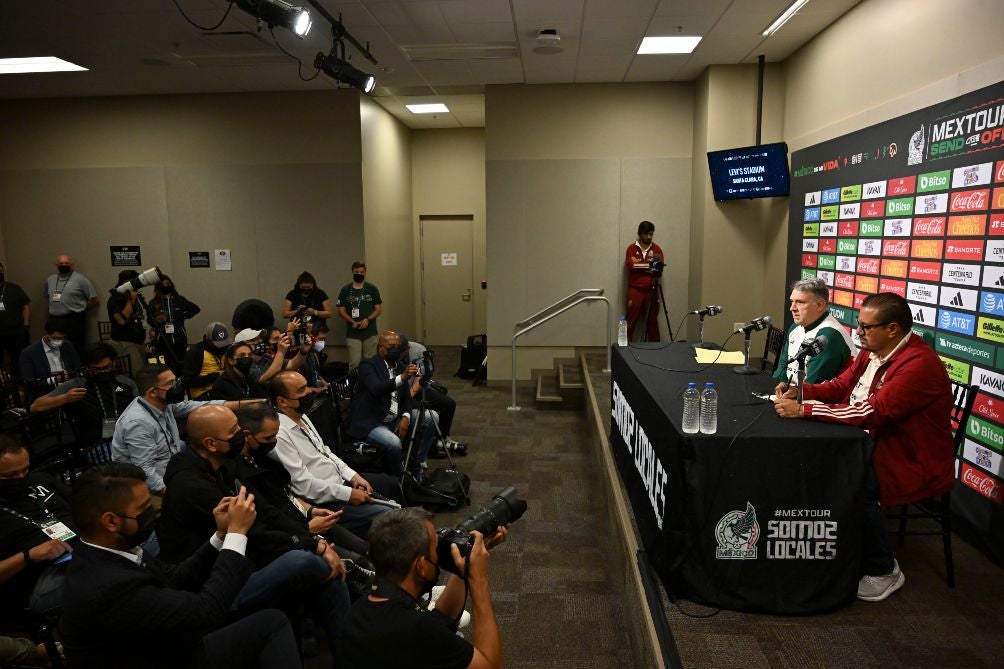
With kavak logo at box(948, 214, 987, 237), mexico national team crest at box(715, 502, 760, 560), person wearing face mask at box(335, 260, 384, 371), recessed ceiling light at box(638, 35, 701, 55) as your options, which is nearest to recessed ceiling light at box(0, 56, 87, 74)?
person wearing face mask at box(335, 260, 384, 371)

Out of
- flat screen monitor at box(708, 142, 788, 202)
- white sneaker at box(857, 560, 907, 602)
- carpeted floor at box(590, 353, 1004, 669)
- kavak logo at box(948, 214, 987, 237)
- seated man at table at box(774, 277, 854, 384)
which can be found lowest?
carpeted floor at box(590, 353, 1004, 669)

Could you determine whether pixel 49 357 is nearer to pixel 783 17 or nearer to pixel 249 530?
pixel 249 530

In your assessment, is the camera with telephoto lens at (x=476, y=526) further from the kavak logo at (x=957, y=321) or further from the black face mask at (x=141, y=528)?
the kavak logo at (x=957, y=321)

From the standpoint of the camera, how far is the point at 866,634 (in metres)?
2.33

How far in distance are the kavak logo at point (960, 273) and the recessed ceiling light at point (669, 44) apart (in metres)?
3.30

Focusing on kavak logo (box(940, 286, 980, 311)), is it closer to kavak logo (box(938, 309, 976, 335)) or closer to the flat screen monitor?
kavak logo (box(938, 309, 976, 335))

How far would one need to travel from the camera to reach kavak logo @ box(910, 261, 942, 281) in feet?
12.1

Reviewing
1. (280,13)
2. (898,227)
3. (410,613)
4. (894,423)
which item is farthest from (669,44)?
(410,613)

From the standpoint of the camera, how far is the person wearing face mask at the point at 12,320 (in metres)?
6.80

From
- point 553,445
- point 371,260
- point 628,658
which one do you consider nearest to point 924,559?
point 628,658

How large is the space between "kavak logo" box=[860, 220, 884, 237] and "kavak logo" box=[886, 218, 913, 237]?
0.09 m

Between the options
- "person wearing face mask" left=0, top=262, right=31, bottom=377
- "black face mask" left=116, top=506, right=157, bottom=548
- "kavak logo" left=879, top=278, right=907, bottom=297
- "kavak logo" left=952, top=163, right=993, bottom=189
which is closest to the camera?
"black face mask" left=116, top=506, right=157, bottom=548

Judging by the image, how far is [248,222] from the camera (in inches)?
312

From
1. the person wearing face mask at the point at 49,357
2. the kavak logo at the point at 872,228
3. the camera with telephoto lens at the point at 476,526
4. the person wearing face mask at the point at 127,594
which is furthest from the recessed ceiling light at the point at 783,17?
the person wearing face mask at the point at 49,357
